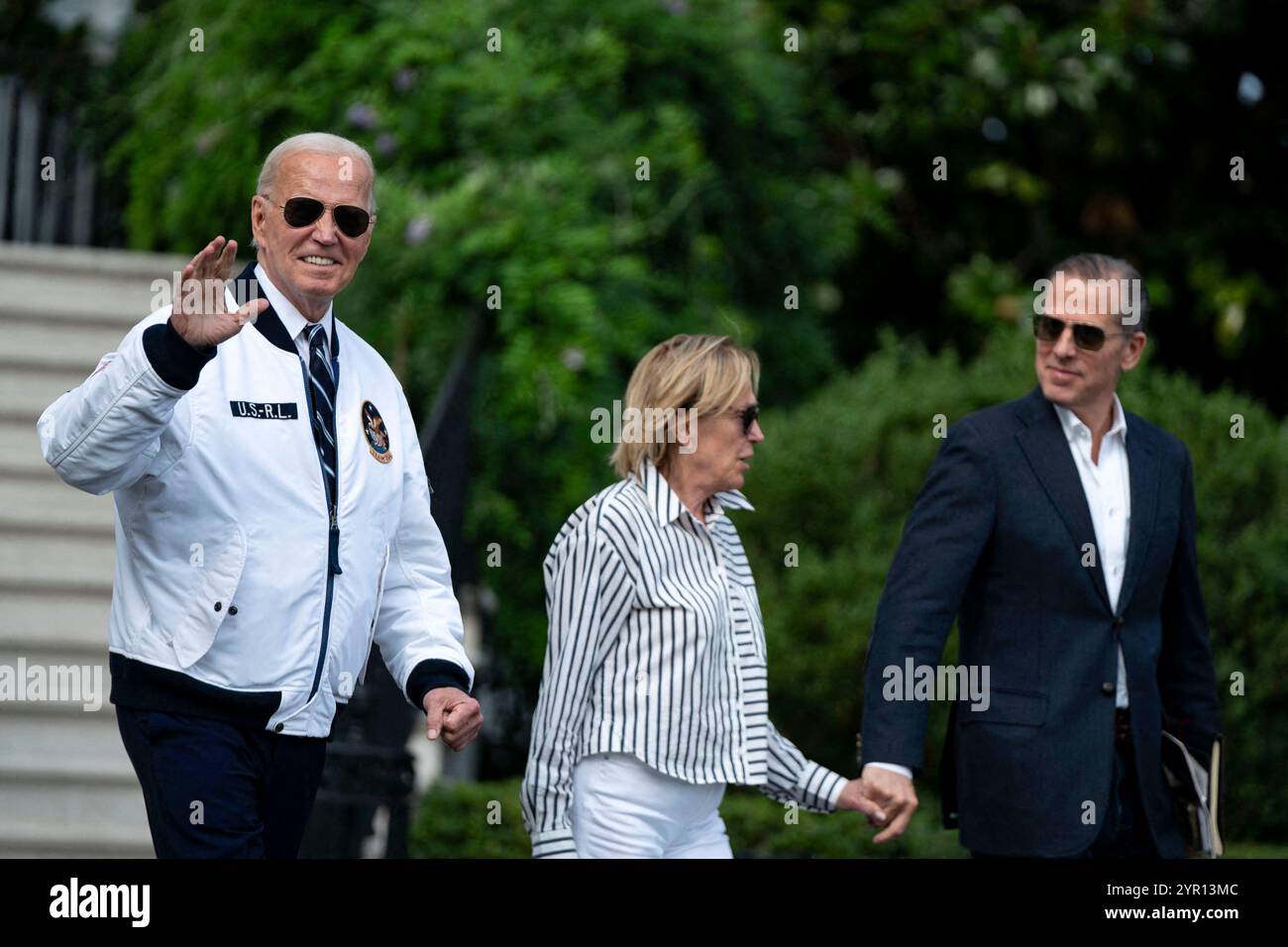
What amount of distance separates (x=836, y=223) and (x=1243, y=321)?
2.28m


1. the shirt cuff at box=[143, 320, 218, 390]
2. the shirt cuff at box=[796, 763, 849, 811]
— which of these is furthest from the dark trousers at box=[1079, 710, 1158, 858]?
the shirt cuff at box=[143, 320, 218, 390]

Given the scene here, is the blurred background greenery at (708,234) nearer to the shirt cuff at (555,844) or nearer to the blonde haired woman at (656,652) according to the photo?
the blonde haired woman at (656,652)

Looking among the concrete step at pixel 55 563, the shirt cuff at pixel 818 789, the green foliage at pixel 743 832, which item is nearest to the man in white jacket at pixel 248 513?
the shirt cuff at pixel 818 789

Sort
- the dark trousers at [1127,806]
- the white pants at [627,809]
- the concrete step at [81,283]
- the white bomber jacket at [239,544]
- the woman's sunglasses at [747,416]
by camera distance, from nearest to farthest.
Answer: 1. the white bomber jacket at [239,544]
2. the white pants at [627,809]
3. the woman's sunglasses at [747,416]
4. the dark trousers at [1127,806]
5. the concrete step at [81,283]

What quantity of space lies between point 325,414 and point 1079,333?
1791mm

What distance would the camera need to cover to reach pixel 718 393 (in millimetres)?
3850

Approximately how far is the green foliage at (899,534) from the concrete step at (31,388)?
9.00 ft

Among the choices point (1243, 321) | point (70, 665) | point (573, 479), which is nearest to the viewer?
point (70, 665)

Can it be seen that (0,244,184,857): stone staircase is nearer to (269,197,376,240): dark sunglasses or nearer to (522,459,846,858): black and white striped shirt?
(522,459,846,858): black and white striped shirt

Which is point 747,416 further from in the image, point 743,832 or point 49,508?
point 49,508

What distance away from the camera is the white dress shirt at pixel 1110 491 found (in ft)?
13.7

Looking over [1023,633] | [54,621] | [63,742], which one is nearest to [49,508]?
[54,621]
